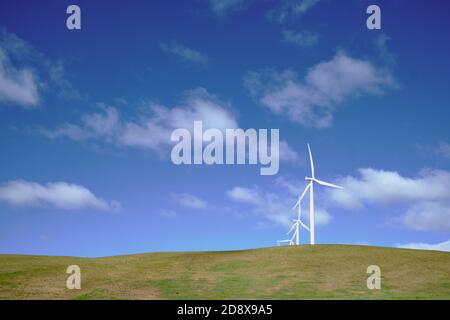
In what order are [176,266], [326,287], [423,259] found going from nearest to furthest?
[326,287] → [176,266] → [423,259]

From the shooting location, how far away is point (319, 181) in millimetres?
69625

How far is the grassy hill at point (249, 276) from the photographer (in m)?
31.4

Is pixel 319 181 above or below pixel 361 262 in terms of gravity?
above

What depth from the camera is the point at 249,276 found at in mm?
38500

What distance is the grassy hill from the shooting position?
31406 millimetres
